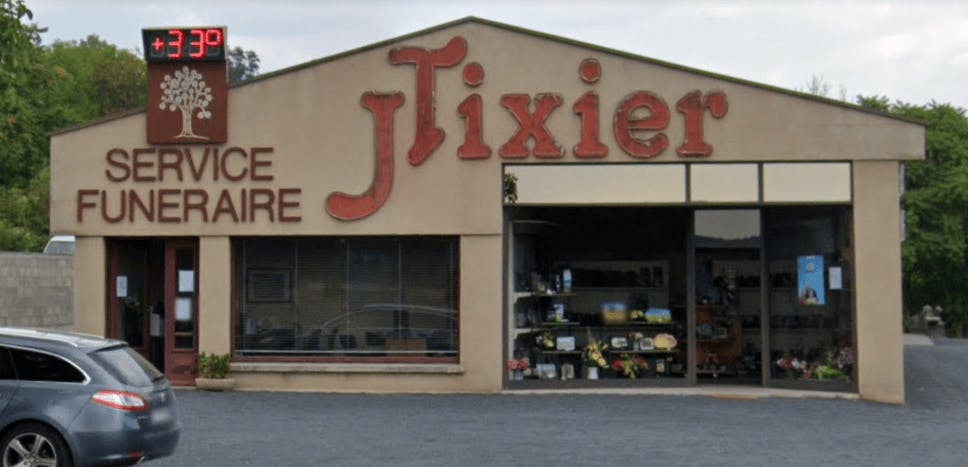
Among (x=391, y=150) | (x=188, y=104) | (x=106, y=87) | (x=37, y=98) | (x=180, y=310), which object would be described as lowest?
(x=180, y=310)

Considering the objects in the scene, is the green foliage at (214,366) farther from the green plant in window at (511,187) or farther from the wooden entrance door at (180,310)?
the green plant in window at (511,187)

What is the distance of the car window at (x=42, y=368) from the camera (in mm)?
12414

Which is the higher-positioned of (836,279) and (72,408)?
(836,279)

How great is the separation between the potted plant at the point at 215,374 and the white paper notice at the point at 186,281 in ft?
4.16

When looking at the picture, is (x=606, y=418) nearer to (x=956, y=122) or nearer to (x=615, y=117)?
(x=615, y=117)

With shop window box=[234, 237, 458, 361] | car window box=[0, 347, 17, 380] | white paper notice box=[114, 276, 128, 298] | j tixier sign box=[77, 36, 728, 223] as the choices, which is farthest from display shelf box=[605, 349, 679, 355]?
car window box=[0, 347, 17, 380]

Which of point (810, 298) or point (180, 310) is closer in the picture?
point (810, 298)

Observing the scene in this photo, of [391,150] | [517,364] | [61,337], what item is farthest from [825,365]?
[61,337]

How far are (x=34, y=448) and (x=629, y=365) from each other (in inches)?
464

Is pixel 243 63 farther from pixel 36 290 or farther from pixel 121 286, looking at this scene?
pixel 121 286

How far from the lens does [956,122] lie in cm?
6047

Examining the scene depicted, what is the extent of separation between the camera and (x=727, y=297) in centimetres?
2272

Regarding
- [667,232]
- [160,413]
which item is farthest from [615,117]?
[160,413]

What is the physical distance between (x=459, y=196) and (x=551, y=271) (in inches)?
85.1
